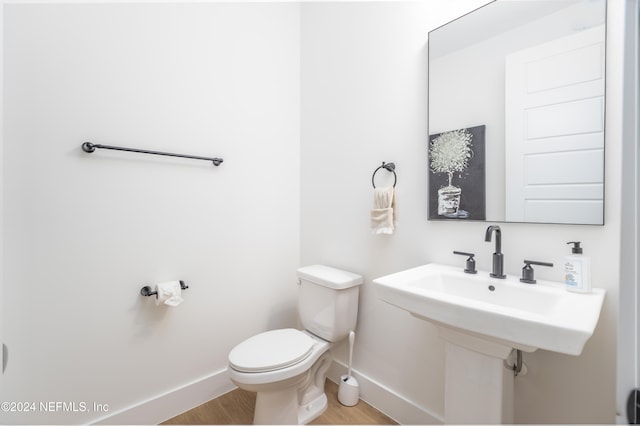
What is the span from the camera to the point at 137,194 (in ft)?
4.46

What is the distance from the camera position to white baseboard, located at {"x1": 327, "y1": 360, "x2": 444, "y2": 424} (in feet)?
4.21

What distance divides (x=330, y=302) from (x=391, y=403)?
0.59 metres

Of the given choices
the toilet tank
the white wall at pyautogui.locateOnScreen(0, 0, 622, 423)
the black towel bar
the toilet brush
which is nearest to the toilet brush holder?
the toilet brush

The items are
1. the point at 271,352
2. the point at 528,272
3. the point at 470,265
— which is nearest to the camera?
the point at 528,272

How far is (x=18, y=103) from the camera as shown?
1086 mm

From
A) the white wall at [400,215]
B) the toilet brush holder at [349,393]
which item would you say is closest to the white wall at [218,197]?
the white wall at [400,215]

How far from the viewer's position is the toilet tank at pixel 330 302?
147 centimetres

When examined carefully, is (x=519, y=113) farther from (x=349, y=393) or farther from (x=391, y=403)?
(x=349, y=393)

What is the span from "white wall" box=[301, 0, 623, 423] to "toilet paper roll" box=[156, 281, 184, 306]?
0.85 metres

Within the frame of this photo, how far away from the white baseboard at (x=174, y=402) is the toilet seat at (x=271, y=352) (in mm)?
470

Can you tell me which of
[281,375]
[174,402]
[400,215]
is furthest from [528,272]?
[174,402]

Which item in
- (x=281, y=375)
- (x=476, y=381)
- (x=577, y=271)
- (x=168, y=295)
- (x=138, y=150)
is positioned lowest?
(x=281, y=375)

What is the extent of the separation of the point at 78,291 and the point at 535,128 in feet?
6.46

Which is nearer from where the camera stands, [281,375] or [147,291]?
[281,375]
